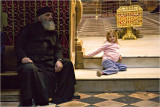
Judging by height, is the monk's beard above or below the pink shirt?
above

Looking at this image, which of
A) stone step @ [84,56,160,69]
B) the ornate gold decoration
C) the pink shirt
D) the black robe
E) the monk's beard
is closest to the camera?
the black robe

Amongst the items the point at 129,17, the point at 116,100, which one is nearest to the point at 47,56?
the point at 116,100

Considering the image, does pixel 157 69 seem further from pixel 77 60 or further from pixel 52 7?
pixel 52 7

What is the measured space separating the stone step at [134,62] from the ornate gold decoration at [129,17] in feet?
8.32

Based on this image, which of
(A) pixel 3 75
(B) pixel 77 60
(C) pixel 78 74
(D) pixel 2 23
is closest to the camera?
(A) pixel 3 75

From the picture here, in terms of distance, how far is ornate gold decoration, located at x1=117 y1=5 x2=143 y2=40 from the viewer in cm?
863

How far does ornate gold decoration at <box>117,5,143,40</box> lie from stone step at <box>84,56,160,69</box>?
254 centimetres

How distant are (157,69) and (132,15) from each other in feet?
9.44

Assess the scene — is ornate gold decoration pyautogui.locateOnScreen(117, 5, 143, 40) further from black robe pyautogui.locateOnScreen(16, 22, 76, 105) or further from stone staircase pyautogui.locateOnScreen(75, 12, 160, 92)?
black robe pyautogui.locateOnScreen(16, 22, 76, 105)

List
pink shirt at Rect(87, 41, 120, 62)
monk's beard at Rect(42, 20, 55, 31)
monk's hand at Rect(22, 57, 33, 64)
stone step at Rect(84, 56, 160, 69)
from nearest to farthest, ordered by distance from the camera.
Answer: monk's hand at Rect(22, 57, 33, 64), monk's beard at Rect(42, 20, 55, 31), pink shirt at Rect(87, 41, 120, 62), stone step at Rect(84, 56, 160, 69)

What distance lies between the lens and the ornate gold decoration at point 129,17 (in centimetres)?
863

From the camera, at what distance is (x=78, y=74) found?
5.71 metres

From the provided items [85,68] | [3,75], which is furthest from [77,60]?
[3,75]

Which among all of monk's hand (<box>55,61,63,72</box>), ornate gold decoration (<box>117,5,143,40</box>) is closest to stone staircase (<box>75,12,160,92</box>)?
monk's hand (<box>55,61,63,72</box>)
